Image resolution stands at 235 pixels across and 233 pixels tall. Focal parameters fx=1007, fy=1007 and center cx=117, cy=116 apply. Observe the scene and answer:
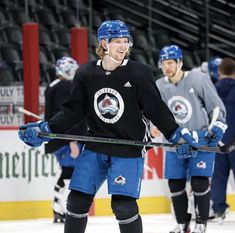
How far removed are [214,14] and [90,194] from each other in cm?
828

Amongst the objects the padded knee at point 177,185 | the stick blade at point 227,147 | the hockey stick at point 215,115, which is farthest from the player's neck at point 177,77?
the stick blade at point 227,147

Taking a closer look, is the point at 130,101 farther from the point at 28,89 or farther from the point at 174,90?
the point at 28,89

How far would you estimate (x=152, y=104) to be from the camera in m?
5.17

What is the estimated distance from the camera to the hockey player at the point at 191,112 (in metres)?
6.77

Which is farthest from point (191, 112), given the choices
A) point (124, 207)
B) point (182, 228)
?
point (124, 207)

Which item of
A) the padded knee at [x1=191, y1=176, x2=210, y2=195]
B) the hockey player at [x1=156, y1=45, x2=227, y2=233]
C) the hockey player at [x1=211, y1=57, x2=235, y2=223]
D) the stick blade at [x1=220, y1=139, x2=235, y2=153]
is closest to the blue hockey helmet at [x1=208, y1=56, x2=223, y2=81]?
the hockey player at [x1=211, y1=57, x2=235, y2=223]

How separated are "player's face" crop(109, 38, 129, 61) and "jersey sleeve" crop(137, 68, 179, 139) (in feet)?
0.50

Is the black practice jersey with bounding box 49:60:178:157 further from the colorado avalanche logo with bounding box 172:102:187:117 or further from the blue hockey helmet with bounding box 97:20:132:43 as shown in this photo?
the colorado avalanche logo with bounding box 172:102:187:117

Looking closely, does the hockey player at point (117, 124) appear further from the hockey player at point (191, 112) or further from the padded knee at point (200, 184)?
the padded knee at point (200, 184)

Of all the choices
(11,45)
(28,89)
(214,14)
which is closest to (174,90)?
(28,89)

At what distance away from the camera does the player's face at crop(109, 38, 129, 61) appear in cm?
520

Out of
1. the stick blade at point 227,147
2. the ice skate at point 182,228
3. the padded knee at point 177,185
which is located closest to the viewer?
the stick blade at point 227,147

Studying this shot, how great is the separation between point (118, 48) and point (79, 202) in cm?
82

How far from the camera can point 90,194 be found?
5.22 metres
